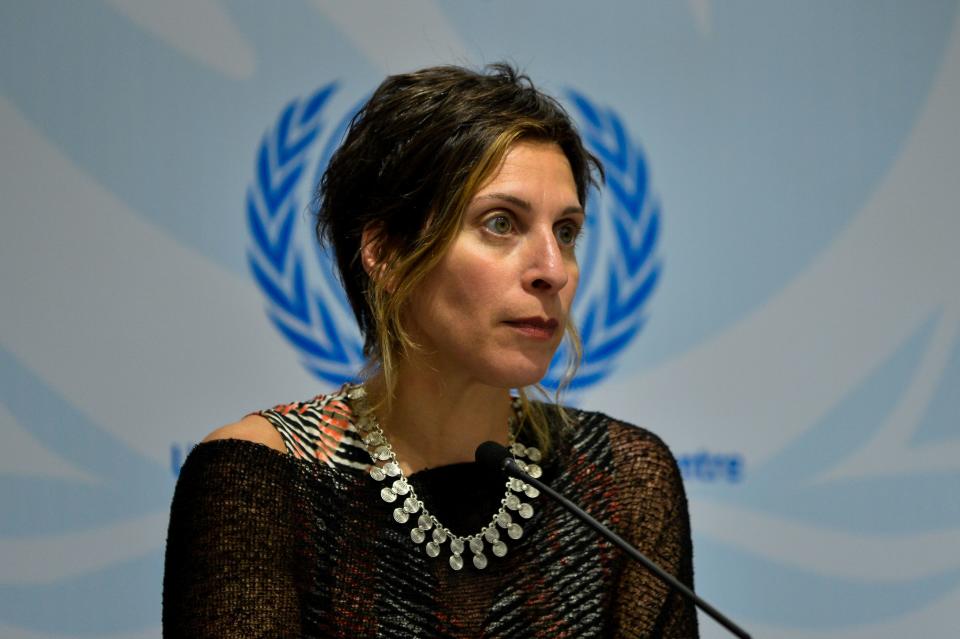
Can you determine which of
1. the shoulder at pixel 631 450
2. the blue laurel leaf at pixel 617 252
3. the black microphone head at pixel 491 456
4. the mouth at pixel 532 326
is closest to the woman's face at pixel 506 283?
the mouth at pixel 532 326

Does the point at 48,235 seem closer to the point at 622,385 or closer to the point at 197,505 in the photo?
the point at 197,505

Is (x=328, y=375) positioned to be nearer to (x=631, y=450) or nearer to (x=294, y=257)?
(x=294, y=257)

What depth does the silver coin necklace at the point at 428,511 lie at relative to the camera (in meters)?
1.59

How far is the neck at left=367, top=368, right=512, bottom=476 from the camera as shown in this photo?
5.37 feet

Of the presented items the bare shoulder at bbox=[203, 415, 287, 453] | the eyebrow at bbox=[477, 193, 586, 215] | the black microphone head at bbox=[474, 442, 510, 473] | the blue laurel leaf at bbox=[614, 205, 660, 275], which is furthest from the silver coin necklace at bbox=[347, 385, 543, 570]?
the blue laurel leaf at bbox=[614, 205, 660, 275]

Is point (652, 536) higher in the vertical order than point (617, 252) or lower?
lower

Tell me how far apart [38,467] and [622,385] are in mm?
1264

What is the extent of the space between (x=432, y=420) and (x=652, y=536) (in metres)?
0.40

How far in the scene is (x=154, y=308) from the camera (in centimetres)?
218

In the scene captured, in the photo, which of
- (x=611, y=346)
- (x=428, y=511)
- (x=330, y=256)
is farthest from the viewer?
(x=611, y=346)

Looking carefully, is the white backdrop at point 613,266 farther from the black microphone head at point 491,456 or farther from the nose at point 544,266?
the black microphone head at point 491,456

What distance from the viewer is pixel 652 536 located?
1.68 meters

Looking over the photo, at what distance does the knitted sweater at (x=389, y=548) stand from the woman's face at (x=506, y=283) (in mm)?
239

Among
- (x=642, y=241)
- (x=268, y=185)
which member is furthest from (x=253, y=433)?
(x=642, y=241)
